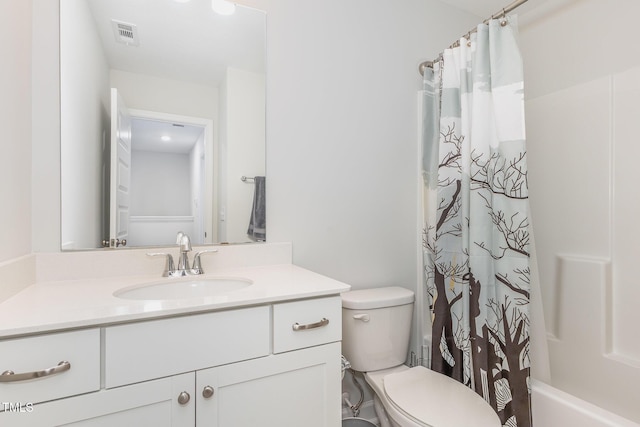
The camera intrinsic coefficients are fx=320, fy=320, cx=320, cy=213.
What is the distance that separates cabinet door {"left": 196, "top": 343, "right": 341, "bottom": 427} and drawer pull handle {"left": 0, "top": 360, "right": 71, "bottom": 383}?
0.31 metres

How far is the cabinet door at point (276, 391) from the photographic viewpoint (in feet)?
2.98

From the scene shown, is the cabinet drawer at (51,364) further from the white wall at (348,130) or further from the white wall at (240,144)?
the white wall at (348,130)

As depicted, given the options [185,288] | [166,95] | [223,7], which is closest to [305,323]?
[185,288]

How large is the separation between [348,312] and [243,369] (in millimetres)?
678

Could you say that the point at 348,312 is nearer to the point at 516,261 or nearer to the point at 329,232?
the point at 329,232

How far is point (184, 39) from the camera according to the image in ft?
4.54

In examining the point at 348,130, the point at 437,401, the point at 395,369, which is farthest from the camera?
the point at 348,130

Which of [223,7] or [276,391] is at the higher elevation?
[223,7]

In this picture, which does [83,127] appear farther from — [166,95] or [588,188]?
[588,188]

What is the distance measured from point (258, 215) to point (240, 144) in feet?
1.11

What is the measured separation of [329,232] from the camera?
167 centimetres

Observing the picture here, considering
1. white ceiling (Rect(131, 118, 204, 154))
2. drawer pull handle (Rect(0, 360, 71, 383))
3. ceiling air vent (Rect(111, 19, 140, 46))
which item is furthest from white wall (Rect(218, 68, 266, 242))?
drawer pull handle (Rect(0, 360, 71, 383))

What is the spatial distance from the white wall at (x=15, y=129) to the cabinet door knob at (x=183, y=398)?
662mm

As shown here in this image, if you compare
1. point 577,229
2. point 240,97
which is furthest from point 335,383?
point 577,229
